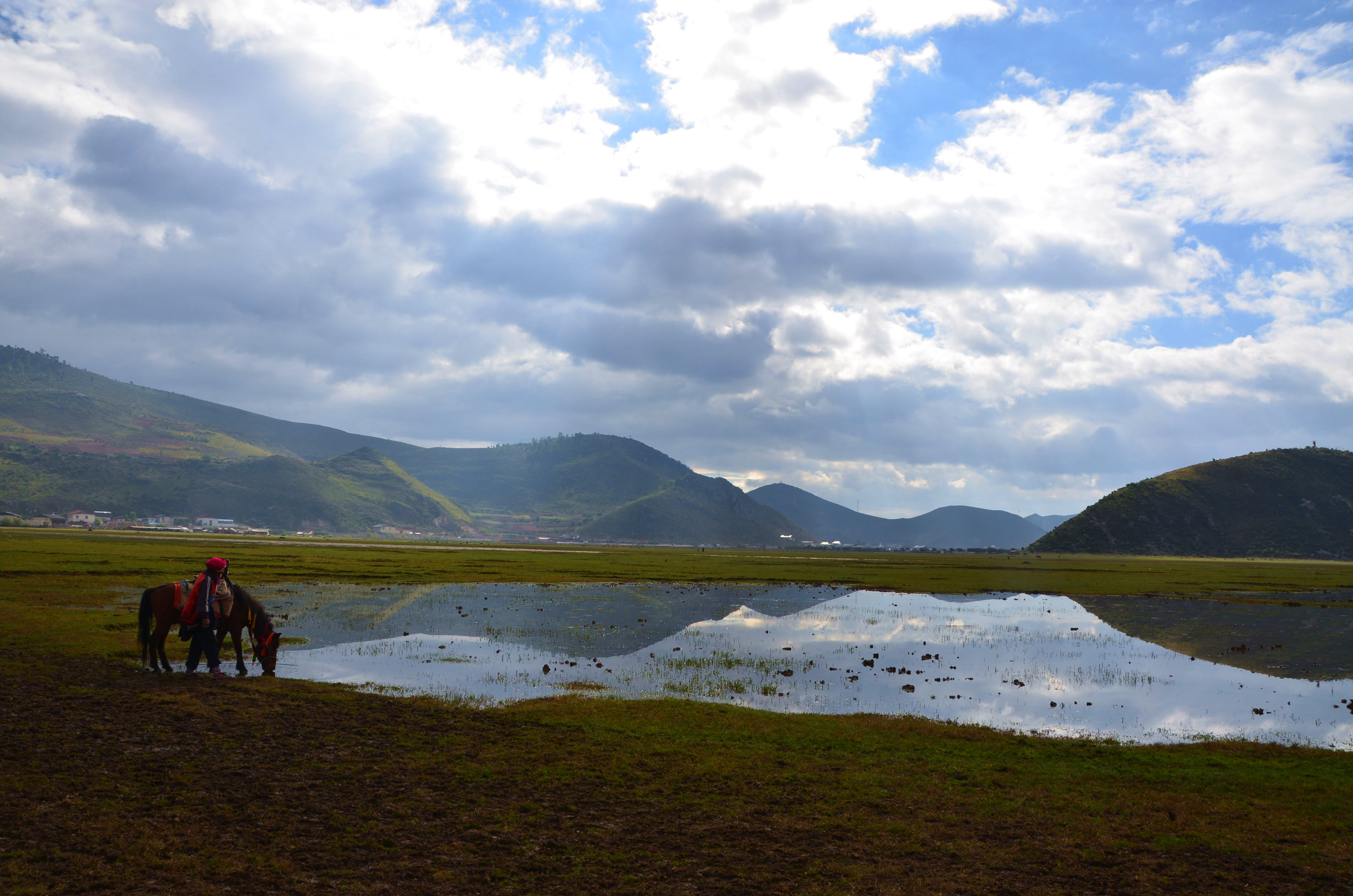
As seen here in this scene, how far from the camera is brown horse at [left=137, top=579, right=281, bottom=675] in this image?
21.6 m

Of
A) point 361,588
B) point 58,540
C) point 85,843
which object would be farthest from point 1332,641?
point 58,540

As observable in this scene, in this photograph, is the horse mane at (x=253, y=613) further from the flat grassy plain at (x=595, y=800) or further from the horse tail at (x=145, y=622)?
the flat grassy plain at (x=595, y=800)

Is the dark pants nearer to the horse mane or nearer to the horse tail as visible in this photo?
the horse mane

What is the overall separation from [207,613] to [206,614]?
0.04 meters

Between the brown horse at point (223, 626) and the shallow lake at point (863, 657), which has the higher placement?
the brown horse at point (223, 626)

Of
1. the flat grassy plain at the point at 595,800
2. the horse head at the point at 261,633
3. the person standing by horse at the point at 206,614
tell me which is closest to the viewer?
the flat grassy plain at the point at 595,800

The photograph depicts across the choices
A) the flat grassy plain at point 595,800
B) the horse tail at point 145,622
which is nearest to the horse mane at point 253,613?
the horse tail at point 145,622

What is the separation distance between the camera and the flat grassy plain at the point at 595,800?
9922 millimetres

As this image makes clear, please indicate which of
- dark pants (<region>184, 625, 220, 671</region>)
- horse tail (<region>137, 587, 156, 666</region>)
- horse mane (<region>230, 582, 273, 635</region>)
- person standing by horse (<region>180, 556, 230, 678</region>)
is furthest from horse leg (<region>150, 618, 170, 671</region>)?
horse mane (<region>230, 582, 273, 635</region>)

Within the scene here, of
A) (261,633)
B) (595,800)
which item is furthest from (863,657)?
(261,633)

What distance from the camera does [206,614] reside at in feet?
70.6

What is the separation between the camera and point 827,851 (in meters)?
11.1

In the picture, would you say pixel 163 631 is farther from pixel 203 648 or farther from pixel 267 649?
pixel 267 649

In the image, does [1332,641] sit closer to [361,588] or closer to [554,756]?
[554,756]
